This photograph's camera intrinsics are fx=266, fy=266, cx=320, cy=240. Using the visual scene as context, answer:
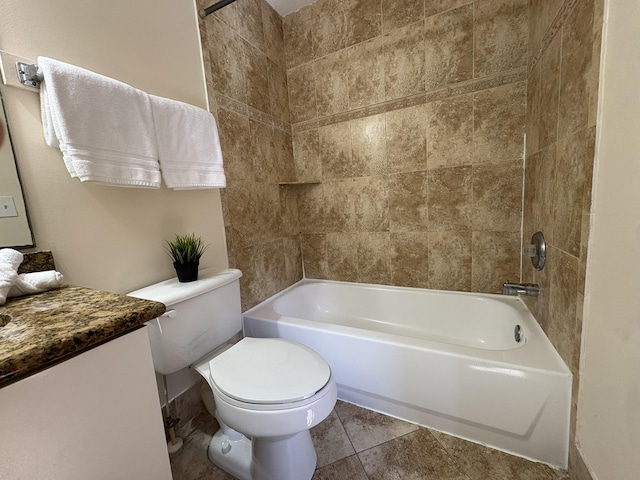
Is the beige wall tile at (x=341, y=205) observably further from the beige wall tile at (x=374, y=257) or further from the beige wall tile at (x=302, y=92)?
the beige wall tile at (x=302, y=92)

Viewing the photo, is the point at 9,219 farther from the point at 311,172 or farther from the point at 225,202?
the point at 311,172

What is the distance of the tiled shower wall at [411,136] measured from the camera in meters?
1.54

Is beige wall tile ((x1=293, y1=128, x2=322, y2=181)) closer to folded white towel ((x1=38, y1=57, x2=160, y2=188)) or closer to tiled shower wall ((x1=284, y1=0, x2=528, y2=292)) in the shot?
tiled shower wall ((x1=284, y1=0, x2=528, y2=292))

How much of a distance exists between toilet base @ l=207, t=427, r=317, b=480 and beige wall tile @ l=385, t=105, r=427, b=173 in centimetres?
161

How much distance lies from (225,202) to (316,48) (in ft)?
4.45

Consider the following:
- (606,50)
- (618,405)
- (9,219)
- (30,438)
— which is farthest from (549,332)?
(9,219)

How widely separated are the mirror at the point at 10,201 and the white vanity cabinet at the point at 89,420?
0.66 meters

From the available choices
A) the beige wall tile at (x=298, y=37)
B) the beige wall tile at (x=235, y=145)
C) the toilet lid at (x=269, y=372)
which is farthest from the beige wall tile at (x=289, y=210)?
the toilet lid at (x=269, y=372)

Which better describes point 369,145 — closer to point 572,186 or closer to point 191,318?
point 572,186

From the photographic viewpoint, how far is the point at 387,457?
113 centimetres

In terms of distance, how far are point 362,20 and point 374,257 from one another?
5.33 ft

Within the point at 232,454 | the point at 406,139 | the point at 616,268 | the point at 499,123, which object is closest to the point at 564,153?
the point at 616,268

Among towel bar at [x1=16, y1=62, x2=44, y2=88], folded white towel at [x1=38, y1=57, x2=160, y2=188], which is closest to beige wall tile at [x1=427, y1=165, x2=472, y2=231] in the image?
folded white towel at [x1=38, y1=57, x2=160, y2=188]

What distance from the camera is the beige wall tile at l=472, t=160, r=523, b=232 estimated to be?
157 cm
